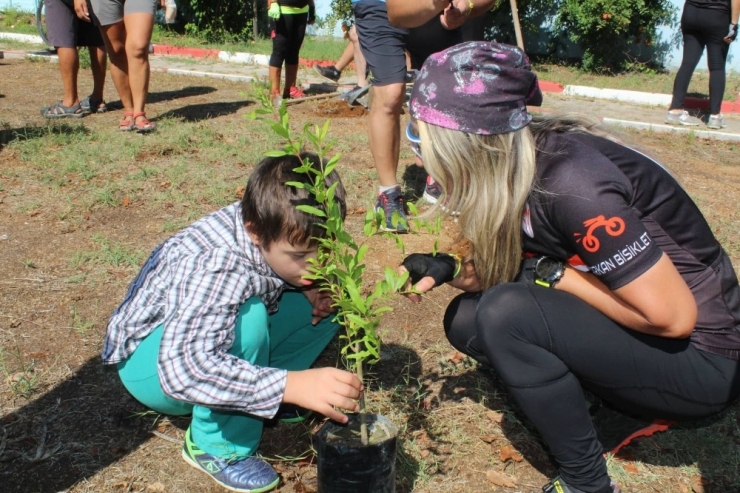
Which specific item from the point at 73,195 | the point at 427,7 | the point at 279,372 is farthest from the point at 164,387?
the point at 73,195

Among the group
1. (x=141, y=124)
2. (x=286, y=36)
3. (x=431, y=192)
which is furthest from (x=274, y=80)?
(x=431, y=192)

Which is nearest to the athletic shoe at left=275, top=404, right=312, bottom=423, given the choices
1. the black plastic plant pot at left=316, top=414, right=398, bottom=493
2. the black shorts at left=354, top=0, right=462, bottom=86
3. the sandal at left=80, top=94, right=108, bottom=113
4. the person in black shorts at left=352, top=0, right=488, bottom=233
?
the black plastic plant pot at left=316, top=414, right=398, bottom=493

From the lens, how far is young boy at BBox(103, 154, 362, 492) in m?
2.00

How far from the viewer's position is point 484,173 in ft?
6.70

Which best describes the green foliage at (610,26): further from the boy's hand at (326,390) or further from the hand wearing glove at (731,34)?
the boy's hand at (326,390)

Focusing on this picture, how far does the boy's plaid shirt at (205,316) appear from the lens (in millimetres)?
1998

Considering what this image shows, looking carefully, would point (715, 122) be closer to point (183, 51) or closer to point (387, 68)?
point (387, 68)

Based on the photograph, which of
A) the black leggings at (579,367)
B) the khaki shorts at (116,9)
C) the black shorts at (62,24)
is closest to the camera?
the black leggings at (579,367)

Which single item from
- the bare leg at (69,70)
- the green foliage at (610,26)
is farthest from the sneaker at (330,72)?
the green foliage at (610,26)

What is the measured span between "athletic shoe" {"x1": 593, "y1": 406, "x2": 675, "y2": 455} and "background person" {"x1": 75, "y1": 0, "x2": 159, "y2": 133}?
468 cm

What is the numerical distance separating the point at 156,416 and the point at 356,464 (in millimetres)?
1028

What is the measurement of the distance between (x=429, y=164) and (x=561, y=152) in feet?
1.22

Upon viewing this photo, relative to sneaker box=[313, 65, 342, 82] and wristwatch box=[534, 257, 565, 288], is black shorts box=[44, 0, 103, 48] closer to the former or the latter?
sneaker box=[313, 65, 342, 82]

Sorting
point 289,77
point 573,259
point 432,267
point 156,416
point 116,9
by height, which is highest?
point 116,9
